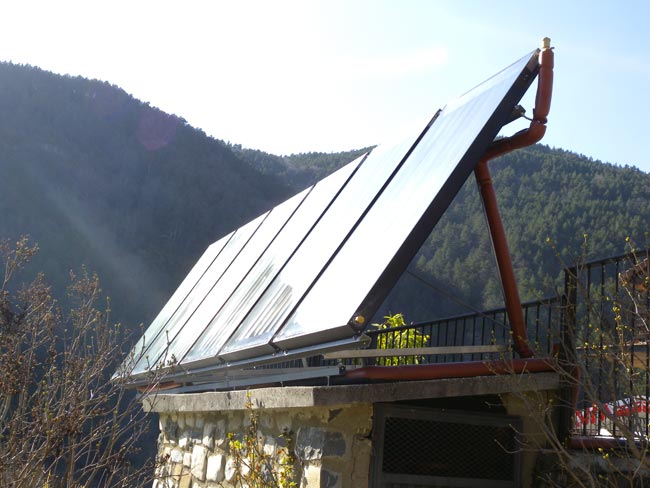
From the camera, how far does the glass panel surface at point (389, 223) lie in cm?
330

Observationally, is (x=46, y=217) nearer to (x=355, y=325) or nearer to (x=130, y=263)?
(x=130, y=263)

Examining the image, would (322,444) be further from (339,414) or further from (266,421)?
(266,421)

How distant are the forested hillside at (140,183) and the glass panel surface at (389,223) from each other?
17069 mm

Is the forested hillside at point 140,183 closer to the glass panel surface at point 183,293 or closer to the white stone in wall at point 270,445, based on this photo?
the glass panel surface at point 183,293

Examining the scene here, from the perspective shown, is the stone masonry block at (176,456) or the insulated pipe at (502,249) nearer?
the insulated pipe at (502,249)

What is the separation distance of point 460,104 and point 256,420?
6.90 feet

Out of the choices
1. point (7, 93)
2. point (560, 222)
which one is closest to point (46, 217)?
point (7, 93)

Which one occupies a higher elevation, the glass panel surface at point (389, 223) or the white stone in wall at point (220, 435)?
the glass panel surface at point (389, 223)

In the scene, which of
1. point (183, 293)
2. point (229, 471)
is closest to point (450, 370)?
point (229, 471)

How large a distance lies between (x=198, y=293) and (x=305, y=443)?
4902 millimetres

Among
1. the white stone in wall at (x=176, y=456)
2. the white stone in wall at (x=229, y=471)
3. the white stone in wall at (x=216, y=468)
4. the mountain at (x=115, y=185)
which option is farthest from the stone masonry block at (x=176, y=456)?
the mountain at (x=115, y=185)

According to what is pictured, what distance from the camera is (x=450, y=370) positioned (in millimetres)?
4105

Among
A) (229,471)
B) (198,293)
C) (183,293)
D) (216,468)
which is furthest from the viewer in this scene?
(183,293)

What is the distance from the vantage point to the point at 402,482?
13.1ft
